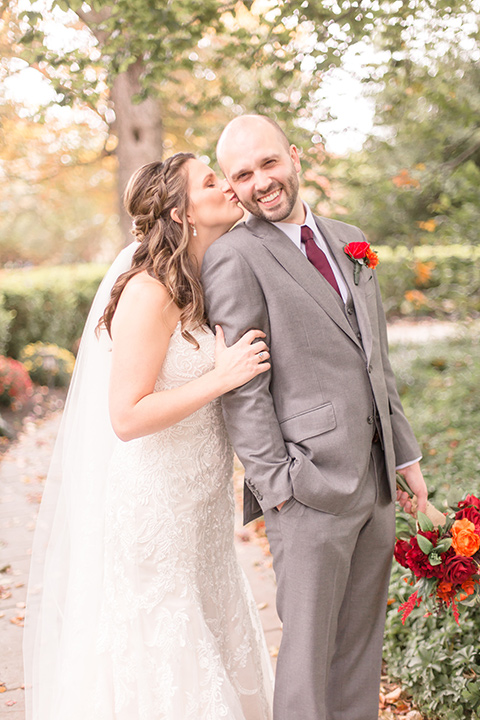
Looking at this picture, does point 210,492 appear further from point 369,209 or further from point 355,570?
point 369,209

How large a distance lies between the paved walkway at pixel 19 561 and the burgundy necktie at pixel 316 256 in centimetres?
226

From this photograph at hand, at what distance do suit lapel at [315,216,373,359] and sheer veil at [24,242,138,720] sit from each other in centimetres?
78

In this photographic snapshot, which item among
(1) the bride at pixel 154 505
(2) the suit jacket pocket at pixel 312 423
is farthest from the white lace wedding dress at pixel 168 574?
(2) the suit jacket pocket at pixel 312 423

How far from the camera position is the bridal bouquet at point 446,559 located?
7.73 feet

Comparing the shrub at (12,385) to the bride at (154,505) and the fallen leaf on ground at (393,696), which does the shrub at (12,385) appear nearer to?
the bride at (154,505)

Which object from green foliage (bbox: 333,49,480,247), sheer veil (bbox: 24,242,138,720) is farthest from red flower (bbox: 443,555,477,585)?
green foliage (bbox: 333,49,480,247)

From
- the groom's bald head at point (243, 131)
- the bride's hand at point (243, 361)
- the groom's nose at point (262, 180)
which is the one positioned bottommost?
the bride's hand at point (243, 361)

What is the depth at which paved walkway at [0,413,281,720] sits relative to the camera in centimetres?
346

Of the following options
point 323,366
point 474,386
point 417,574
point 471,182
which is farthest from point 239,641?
point 474,386

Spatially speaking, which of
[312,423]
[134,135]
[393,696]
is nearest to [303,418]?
[312,423]

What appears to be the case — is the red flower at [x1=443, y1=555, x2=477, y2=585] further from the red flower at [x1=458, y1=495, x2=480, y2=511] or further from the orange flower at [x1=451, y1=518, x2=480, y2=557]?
the red flower at [x1=458, y1=495, x2=480, y2=511]

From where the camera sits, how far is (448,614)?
3.05 meters

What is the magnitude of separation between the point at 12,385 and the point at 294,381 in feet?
25.5

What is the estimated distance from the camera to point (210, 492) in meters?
2.55
